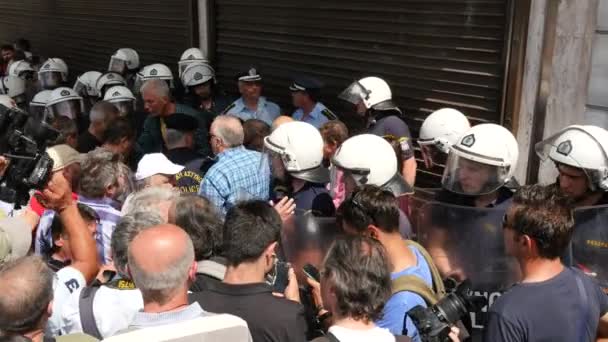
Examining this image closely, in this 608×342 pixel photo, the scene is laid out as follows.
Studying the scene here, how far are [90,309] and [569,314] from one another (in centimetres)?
197

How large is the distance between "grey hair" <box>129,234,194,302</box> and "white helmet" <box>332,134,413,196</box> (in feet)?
4.85

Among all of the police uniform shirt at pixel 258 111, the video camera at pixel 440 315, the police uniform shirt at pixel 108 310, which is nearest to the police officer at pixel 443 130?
the video camera at pixel 440 315

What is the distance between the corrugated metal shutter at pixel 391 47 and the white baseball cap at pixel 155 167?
96.5 inches

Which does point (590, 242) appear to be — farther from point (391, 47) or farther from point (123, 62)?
point (123, 62)

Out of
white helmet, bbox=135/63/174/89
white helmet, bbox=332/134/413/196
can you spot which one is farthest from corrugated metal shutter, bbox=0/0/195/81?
white helmet, bbox=332/134/413/196

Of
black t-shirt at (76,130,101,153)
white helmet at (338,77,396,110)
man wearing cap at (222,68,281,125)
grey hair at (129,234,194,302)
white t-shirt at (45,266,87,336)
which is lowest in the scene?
black t-shirt at (76,130,101,153)

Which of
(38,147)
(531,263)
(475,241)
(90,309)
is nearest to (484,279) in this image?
(475,241)

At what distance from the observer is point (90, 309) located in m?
2.94

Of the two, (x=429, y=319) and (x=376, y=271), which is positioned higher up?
(x=376, y=271)

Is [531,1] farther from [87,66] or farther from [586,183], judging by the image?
[87,66]

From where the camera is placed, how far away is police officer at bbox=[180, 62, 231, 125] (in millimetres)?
7629

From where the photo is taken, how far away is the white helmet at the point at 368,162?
3.80m

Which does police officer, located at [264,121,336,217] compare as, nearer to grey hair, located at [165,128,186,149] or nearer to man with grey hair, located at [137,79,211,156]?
grey hair, located at [165,128,186,149]

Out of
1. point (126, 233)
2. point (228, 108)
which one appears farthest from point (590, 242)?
point (228, 108)
